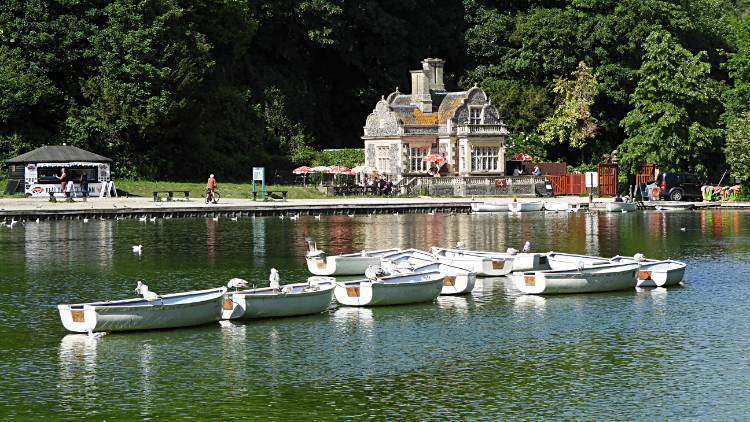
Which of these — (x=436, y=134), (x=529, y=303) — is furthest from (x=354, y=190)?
(x=529, y=303)

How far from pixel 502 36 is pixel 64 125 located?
47.4 m

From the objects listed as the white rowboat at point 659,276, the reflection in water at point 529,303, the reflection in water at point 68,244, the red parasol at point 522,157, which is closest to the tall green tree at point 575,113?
the red parasol at point 522,157

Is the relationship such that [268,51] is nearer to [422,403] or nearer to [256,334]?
[256,334]

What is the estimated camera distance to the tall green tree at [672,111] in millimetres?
86812

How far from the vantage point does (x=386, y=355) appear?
26.0 metres

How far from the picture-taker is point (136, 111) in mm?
78312

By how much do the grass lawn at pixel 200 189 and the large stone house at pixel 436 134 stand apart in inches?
306

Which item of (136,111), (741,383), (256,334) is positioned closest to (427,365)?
(256,334)

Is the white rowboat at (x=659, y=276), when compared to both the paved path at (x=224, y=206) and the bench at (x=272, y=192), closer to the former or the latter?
the paved path at (x=224, y=206)

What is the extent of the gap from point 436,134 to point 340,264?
1954 inches

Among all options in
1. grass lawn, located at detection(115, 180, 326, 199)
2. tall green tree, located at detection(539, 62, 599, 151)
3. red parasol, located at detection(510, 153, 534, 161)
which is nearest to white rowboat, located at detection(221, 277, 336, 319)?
grass lawn, located at detection(115, 180, 326, 199)

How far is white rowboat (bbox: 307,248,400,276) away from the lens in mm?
38312

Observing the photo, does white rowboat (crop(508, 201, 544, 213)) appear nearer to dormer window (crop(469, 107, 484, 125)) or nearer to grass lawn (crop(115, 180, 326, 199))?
dormer window (crop(469, 107, 484, 125))

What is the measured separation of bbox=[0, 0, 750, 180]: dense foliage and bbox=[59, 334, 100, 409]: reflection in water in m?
52.9
